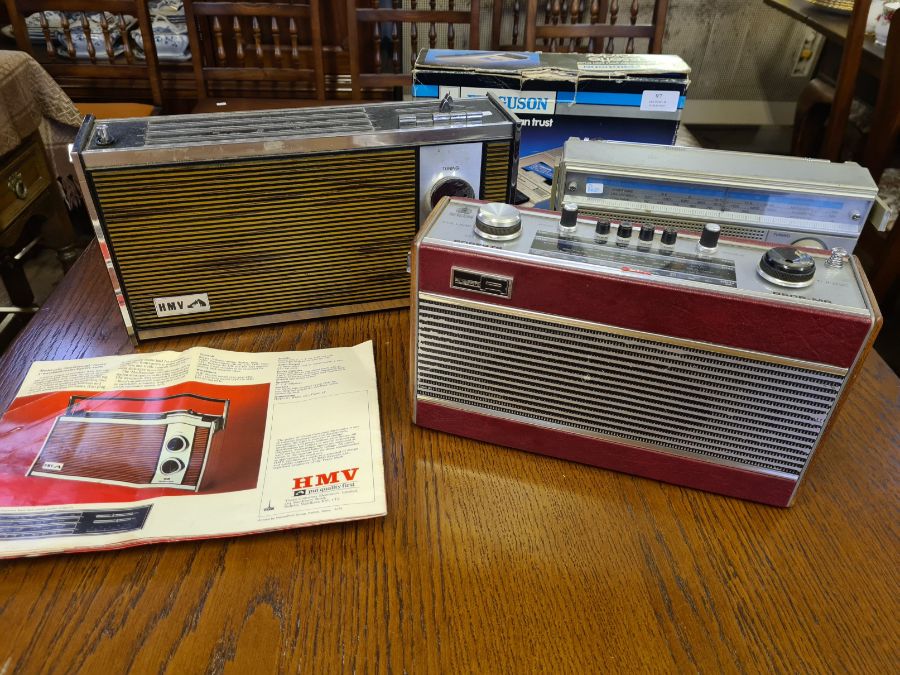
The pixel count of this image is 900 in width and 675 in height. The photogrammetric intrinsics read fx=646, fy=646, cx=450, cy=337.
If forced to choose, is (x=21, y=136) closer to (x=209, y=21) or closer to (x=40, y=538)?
(x=209, y=21)

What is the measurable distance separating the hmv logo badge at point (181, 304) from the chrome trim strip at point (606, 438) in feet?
1.17

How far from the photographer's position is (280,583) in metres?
0.61

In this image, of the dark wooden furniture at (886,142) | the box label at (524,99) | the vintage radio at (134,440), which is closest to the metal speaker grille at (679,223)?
the box label at (524,99)

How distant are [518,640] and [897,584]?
14.9 inches

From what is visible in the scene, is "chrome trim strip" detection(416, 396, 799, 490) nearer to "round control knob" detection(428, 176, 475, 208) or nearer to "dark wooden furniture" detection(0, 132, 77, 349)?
"round control knob" detection(428, 176, 475, 208)

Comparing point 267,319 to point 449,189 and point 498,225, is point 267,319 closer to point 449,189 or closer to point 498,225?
point 449,189

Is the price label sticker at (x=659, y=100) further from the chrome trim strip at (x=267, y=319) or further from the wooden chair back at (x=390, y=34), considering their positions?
the wooden chair back at (x=390, y=34)

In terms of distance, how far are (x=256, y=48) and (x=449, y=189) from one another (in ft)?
4.56

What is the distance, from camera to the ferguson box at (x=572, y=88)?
108cm

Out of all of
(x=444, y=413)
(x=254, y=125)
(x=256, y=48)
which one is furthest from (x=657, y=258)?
(x=256, y=48)

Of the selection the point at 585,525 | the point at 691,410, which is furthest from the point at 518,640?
the point at 691,410

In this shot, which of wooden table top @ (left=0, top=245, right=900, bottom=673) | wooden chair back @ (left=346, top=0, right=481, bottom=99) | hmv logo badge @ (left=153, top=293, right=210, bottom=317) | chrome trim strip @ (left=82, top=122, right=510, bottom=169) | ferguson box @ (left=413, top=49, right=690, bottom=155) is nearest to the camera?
wooden table top @ (left=0, top=245, right=900, bottom=673)

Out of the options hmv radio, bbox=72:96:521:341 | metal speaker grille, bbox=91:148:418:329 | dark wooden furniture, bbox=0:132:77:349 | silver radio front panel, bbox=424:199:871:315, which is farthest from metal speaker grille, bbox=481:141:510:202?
dark wooden furniture, bbox=0:132:77:349

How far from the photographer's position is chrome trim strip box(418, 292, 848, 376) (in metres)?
0.60
